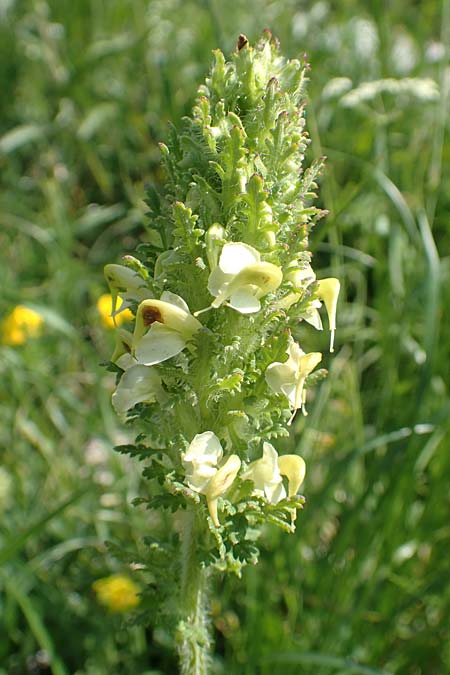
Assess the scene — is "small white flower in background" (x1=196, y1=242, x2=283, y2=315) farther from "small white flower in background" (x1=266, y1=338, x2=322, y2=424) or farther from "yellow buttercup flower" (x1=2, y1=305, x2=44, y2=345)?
"yellow buttercup flower" (x1=2, y1=305, x2=44, y2=345)

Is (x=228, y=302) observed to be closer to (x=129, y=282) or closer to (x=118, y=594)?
(x=129, y=282)

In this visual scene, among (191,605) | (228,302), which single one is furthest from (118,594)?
(228,302)

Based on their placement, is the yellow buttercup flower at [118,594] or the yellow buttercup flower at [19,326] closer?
the yellow buttercup flower at [118,594]

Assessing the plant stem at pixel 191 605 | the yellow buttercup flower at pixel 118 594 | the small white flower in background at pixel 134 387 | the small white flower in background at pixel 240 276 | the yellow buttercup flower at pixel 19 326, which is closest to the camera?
the small white flower in background at pixel 240 276

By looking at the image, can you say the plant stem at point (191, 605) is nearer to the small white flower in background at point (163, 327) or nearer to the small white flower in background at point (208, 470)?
the small white flower in background at point (208, 470)

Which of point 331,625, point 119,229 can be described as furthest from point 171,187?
point 119,229

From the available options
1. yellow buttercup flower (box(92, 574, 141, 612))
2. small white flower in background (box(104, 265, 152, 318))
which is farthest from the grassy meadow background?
small white flower in background (box(104, 265, 152, 318))

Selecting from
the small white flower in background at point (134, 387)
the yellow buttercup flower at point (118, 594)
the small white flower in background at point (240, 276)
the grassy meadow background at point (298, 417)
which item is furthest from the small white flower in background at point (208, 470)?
the yellow buttercup flower at point (118, 594)
